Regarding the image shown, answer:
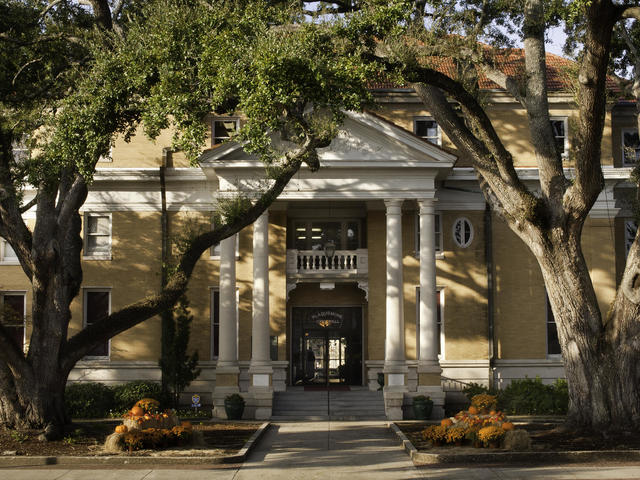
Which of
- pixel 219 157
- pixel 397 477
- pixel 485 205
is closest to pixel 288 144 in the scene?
pixel 219 157

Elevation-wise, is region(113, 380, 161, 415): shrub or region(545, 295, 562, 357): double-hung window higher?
region(545, 295, 562, 357): double-hung window

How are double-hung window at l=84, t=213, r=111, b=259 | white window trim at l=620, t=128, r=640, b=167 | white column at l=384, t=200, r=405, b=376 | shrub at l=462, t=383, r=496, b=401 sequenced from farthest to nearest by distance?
white window trim at l=620, t=128, r=640, b=167 < double-hung window at l=84, t=213, r=111, b=259 < shrub at l=462, t=383, r=496, b=401 < white column at l=384, t=200, r=405, b=376

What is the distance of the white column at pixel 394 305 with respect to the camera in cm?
2447

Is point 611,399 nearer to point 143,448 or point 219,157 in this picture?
point 143,448

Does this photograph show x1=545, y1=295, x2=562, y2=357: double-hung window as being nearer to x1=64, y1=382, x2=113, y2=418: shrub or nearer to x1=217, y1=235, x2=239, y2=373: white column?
x1=217, y1=235, x2=239, y2=373: white column

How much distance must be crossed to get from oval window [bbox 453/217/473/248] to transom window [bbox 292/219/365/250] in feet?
11.3

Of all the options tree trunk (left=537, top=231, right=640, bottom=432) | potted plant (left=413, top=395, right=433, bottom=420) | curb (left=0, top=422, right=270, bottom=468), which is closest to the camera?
curb (left=0, top=422, right=270, bottom=468)

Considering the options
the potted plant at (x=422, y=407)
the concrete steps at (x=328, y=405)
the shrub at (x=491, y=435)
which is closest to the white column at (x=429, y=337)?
the potted plant at (x=422, y=407)

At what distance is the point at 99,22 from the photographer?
17.9 meters

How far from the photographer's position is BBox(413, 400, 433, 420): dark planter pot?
77.6 ft

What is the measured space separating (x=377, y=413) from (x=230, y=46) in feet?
48.2

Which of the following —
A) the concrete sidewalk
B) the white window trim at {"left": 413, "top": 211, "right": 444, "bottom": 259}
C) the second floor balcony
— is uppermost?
the white window trim at {"left": 413, "top": 211, "right": 444, "bottom": 259}

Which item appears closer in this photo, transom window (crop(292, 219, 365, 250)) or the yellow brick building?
the yellow brick building

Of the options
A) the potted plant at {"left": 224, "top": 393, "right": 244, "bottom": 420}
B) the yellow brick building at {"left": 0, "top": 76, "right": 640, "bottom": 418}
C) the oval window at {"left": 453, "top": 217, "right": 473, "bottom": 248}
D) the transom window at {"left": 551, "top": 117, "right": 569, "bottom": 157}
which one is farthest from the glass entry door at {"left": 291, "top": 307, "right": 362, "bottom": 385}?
the transom window at {"left": 551, "top": 117, "right": 569, "bottom": 157}
